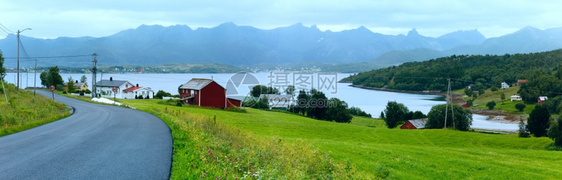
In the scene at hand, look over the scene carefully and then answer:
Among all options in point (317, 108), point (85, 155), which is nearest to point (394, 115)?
point (317, 108)

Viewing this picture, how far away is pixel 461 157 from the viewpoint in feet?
65.4

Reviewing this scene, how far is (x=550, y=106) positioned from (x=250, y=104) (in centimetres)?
7565

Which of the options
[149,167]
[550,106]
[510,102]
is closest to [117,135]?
[149,167]

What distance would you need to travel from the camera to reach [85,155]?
503 inches

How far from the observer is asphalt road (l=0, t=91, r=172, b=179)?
10281 mm

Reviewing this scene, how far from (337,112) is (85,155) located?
6802 centimetres

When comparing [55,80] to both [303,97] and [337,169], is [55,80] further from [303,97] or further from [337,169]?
[337,169]

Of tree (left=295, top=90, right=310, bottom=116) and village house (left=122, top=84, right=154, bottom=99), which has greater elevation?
village house (left=122, top=84, right=154, bottom=99)

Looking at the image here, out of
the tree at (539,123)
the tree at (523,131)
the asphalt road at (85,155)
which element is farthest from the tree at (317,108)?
the asphalt road at (85,155)

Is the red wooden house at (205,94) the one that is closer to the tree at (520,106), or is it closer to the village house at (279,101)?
the village house at (279,101)

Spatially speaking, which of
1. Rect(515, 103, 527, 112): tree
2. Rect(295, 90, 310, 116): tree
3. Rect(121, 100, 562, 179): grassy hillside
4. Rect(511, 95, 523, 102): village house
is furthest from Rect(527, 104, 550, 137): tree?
Rect(511, 95, 523, 102): village house

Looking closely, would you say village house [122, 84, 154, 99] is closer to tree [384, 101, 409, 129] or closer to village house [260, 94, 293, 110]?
village house [260, 94, 293, 110]

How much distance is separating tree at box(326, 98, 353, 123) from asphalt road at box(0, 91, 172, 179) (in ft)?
201

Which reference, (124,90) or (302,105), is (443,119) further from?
(124,90)
